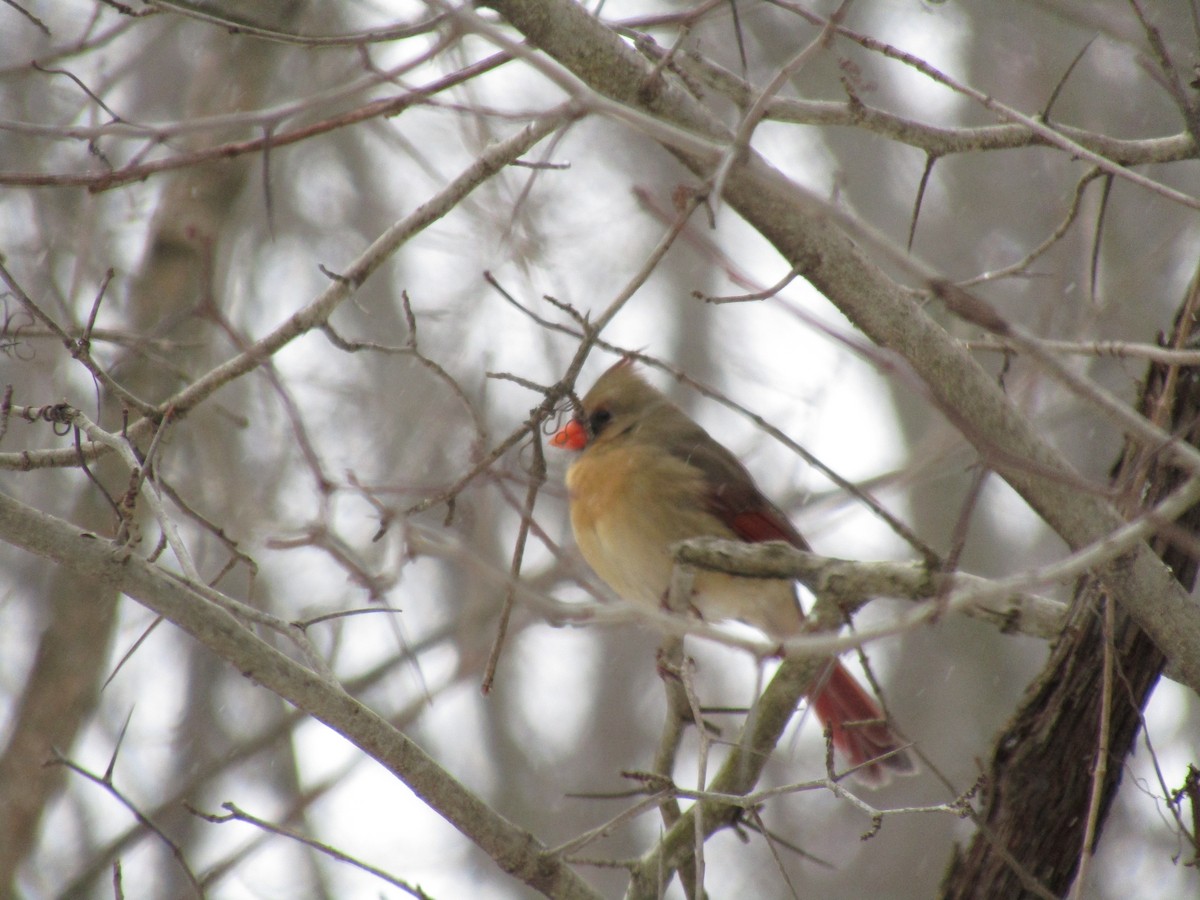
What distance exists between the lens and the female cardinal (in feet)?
11.5

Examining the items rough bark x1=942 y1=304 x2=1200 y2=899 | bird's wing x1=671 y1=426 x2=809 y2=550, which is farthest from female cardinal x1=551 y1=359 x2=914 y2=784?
rough bark x1=942 y1=304 x2=1200 y2=899

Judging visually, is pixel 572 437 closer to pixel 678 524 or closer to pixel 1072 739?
pixel 678 524

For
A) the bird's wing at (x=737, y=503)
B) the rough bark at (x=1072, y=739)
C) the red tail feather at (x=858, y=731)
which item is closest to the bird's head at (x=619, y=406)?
the bird's wing at (x=737, y=503)

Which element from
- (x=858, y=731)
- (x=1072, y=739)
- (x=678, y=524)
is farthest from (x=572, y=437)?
(x=1072, y=739)

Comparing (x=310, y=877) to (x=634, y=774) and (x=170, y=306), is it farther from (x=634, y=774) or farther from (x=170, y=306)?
(x=634, y=774)

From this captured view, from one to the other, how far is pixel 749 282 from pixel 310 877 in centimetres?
457

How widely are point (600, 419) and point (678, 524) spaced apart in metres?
0.50

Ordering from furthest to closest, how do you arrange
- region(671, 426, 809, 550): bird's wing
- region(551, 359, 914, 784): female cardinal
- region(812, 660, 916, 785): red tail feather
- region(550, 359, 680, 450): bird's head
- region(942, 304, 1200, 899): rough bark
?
region(550, 359, 680, 450): bird's head, region(671, 426, 809, 550): bird's wing, region(551, 359, 914, 784): female cardinal, region(812, 660, 916, 785): red tail feather, region(942, 304, 1200, 899): rough bark

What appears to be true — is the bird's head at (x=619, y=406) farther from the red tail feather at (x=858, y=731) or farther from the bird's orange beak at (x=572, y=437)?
the red tail feather at (x=858, y=731)

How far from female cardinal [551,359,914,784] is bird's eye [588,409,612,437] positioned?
0.07m

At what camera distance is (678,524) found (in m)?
3.56

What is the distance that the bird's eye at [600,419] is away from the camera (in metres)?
3.88

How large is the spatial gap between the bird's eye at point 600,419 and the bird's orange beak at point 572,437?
7 cm

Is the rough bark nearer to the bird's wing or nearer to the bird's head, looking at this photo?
the bird's wing
